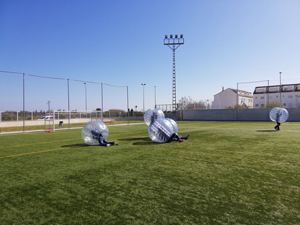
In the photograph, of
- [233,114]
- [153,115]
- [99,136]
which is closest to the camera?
[99,136]

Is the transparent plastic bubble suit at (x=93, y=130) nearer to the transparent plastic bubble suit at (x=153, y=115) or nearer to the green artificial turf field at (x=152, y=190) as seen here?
the green artificial turf field at (x=152, y=190)

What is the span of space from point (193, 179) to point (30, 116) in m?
31.0

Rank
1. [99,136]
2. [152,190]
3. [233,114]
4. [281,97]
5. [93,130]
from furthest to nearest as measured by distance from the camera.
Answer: [233,114], [281,97], [99,136], [93,130], [152,190]

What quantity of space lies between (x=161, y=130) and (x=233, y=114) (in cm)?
2696

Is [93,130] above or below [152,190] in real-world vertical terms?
above

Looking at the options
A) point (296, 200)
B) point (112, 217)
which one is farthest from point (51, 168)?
point (296, 200)

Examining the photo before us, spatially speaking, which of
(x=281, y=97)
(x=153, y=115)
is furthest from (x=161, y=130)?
(x=281, y=97)

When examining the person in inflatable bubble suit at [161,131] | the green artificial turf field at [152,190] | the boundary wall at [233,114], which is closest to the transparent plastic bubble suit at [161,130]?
the person in inflatable bubble suit at [161,131]

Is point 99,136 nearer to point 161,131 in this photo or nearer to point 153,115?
point 161,131

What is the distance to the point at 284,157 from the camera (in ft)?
20.4

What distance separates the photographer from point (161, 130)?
8.84m

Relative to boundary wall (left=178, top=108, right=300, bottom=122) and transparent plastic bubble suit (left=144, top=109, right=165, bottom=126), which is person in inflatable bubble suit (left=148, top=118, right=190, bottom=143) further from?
boundary wall (left=178, top=108, right=300, bottom=122)

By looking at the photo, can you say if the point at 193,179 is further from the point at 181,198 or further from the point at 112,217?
the point at 112,217

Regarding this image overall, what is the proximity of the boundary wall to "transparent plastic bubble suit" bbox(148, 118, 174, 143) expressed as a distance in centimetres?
2567
